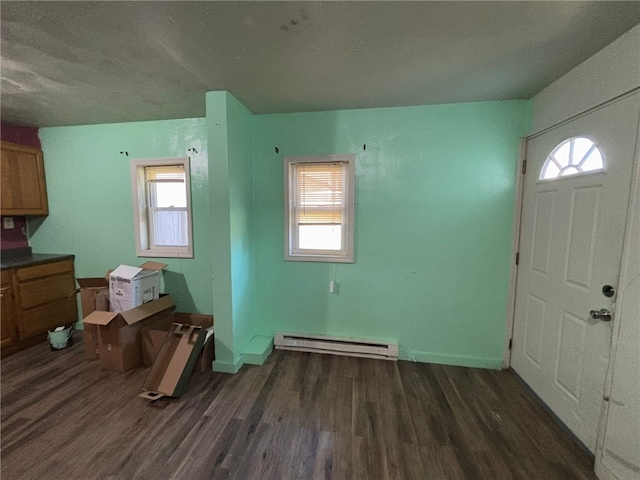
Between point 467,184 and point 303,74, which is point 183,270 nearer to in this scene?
point 303,74

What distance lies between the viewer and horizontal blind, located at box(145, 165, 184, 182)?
9.69ft

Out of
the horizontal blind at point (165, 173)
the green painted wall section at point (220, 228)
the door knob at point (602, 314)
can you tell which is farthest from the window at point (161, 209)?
the door knob at point (602, 314)

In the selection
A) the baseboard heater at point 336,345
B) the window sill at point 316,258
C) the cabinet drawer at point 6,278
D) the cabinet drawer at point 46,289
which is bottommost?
the baseboard heater at point 336,345

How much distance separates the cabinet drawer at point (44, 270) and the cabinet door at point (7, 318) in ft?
0.55

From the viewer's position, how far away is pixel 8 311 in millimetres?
2604

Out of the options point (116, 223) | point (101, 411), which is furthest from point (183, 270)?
point (101, 411)

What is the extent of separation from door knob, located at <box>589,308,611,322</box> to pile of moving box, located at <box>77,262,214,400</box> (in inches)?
112

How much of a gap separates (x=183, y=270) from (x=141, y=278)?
497 millimetres

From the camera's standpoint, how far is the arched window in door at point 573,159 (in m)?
1.63

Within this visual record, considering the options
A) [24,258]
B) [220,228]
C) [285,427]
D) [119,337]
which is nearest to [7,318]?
[24,258]

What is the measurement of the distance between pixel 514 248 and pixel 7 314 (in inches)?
202

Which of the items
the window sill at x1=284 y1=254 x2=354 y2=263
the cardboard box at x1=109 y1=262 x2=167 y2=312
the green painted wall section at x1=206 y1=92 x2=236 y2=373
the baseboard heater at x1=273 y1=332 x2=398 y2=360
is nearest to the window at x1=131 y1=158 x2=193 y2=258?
the cardboard box at x1=109 y1=262 x2=167 y2=312

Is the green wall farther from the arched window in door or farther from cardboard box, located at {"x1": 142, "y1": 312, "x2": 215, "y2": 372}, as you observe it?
the arched window in door

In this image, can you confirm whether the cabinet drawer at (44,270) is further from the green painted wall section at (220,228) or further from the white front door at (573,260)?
the white front door at (573,260)
